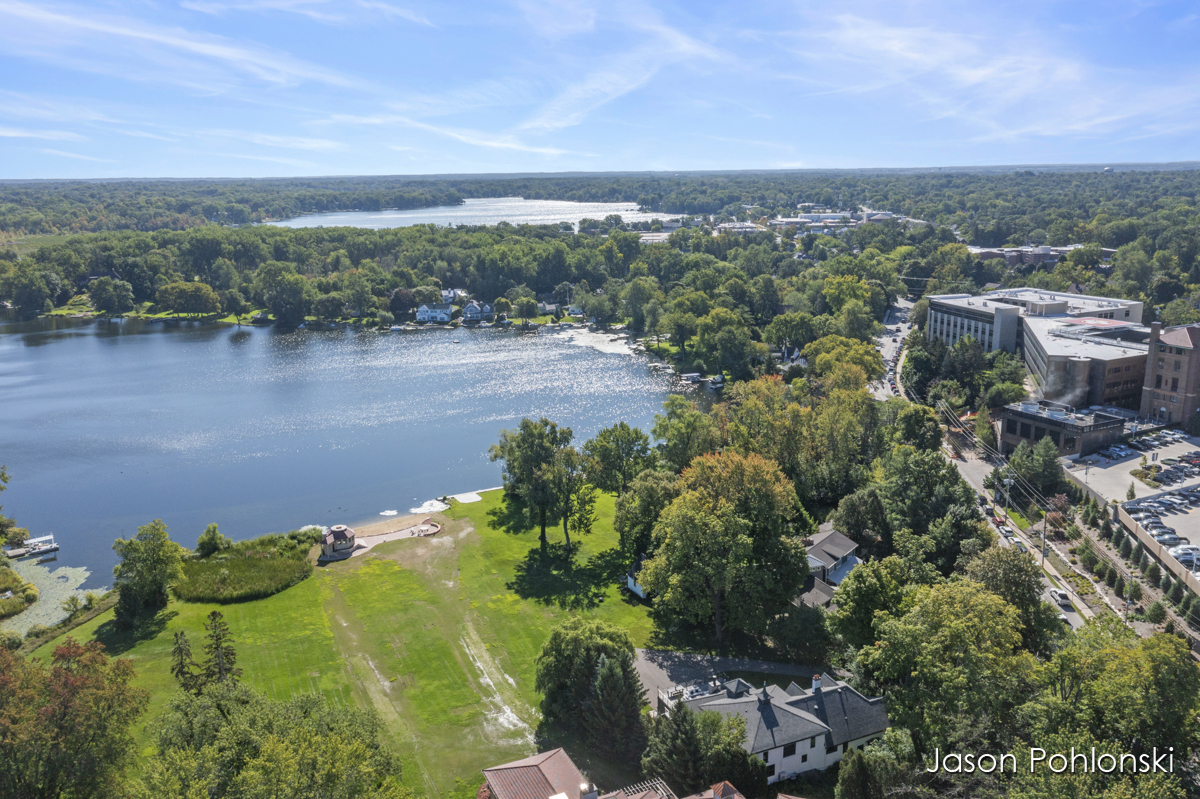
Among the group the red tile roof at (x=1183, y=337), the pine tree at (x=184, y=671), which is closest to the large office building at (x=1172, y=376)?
the red tile roof at (x=1183, y=337)

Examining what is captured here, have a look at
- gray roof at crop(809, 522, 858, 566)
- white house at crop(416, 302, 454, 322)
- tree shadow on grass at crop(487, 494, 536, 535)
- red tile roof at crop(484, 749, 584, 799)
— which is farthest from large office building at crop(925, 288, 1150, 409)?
white house at crop(416, 302, 454, 322)

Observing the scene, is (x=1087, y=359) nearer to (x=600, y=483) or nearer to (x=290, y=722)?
(x=600, y=483)

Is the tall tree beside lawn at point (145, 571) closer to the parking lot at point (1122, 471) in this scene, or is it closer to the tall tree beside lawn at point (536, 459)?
the tall tree beside lawn at point (536, 459)

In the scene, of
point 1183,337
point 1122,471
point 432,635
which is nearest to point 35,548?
point 432,635

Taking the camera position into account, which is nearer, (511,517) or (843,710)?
(843,710)

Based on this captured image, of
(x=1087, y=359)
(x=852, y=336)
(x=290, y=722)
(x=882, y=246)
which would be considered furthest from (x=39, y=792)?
(x=882, y=246)

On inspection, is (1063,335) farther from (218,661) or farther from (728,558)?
(218,661)
